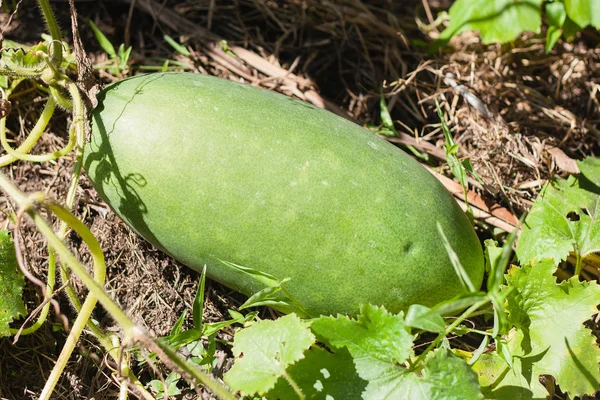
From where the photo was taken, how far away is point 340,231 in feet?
7.13

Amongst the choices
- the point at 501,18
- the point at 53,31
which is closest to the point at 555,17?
the point at 501,18

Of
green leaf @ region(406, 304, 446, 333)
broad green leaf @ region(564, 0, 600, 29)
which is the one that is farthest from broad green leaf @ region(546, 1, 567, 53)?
green leaf @ region(406, 304, 446, 333)

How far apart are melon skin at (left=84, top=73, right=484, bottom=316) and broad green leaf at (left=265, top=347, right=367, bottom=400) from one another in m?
0.24

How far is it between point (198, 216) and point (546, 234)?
1355mm

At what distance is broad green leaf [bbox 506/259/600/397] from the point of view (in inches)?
86.2

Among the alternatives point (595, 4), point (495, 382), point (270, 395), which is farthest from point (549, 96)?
point (270, 395)

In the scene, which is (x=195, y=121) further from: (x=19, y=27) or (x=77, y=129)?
(x=19, y=27)

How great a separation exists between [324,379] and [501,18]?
66.3 inches

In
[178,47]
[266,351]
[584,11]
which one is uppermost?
[584,11]

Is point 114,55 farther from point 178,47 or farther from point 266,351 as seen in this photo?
point 266,351

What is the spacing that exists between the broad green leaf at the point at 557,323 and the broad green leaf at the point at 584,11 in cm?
108

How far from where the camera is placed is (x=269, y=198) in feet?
7.09

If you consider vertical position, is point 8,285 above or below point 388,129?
below

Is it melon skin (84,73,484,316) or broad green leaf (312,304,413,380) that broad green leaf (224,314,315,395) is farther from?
melon skin (84,73,484,316)
